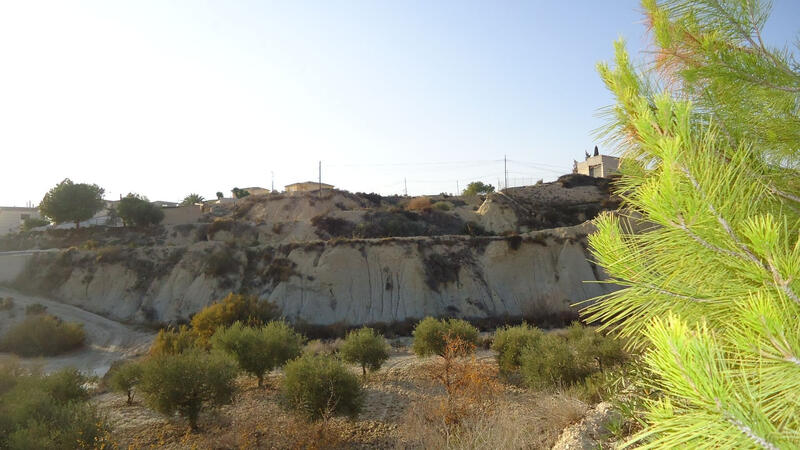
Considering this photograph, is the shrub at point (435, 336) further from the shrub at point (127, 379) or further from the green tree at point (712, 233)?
the green tree at point (712, 233)

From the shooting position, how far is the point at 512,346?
571 inches

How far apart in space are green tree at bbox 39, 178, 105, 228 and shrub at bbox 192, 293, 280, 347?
1397 inches

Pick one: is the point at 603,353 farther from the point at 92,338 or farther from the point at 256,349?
the point at 92,338

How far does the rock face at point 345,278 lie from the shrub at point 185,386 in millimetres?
15421

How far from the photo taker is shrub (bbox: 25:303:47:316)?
2569cm

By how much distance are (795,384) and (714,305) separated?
0.86m

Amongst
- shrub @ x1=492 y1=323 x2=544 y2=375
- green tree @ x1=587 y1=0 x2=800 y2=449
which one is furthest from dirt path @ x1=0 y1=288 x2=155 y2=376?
green tree @ x1=587 y1=0 x2=800 y2=449

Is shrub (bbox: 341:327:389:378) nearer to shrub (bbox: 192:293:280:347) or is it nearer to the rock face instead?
shrub (bbox: 192:293:280:347)

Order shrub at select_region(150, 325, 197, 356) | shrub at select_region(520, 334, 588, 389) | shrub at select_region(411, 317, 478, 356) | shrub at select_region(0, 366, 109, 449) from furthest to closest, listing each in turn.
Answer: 1. shrub at select_region(150, 325, 197, 356)
2. shrub at select_region(411, 317, 478, 356)
3. shrub at select_region(520, 334, 588, 389)
4. shrub at select_region(0, 366, 109, 449)

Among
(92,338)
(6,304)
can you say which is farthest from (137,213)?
(92,338)

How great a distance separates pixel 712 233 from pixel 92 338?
2946 centimetres

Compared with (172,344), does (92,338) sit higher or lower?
lower

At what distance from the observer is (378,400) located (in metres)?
12.4

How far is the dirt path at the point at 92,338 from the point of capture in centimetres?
2108
